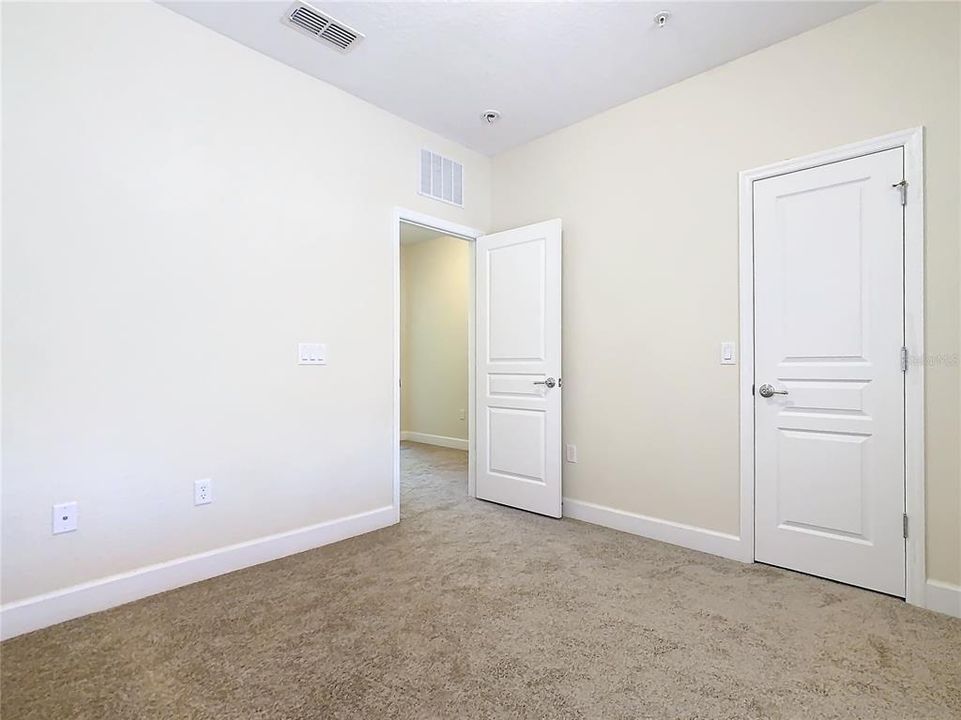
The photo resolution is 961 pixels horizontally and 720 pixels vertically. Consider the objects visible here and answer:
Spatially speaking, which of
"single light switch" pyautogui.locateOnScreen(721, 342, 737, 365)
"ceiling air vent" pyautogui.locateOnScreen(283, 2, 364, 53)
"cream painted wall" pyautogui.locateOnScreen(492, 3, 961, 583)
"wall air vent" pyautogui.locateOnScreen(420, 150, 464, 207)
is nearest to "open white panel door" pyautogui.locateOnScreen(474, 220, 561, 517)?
"cream painted wall" pyautogui.locateOnScreen(492, 3, 961, 583)

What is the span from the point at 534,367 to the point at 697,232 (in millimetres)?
1362

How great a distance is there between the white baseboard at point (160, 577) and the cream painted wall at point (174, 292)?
2.0 inches

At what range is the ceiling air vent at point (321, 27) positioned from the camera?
2426 millimetres

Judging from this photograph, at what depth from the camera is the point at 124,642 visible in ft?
6.32

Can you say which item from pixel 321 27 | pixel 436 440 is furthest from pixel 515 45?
pixel 436 440

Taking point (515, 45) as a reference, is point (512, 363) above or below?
below

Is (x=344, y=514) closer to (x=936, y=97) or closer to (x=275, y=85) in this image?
(x=275, y=85)

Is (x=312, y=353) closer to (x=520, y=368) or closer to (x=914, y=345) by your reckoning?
(x=520, y=368)

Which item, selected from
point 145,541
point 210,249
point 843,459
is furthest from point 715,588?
point 210,249

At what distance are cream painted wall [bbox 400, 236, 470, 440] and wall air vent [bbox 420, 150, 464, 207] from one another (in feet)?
7.88

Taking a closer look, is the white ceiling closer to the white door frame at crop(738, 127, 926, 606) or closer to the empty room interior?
the empty room interior

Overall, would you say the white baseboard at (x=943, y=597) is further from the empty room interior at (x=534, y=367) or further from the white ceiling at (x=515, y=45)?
the white ceiling at (x=515, y=45)

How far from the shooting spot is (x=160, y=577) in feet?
7.72

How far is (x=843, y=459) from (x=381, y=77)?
3.23m
